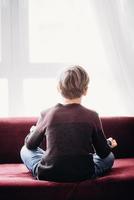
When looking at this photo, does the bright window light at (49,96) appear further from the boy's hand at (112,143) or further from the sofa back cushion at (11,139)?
the boy's hand at (112,143)

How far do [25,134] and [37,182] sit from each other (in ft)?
2.47

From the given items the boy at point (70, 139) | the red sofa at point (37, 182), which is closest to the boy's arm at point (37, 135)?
the boy at point (70, 139)

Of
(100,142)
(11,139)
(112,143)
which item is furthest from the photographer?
(11,139)

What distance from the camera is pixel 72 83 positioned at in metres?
2.17

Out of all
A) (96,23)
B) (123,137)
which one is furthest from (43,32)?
(123,137)

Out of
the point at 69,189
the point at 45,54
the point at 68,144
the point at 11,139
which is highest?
the point at 45,54

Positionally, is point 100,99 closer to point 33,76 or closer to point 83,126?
point 33,76

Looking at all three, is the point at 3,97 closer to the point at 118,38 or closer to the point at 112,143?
the point at 118,38

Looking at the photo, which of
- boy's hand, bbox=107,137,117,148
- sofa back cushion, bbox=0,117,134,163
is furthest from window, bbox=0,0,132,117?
boy's hand, bbox=107,137,117,148

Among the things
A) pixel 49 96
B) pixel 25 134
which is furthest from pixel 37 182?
pixel 49 96

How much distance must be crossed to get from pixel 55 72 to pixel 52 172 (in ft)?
4.07

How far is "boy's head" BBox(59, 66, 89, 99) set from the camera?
2.16m

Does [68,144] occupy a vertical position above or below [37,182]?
above

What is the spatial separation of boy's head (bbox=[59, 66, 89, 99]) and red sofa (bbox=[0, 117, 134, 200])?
481 millimetres
